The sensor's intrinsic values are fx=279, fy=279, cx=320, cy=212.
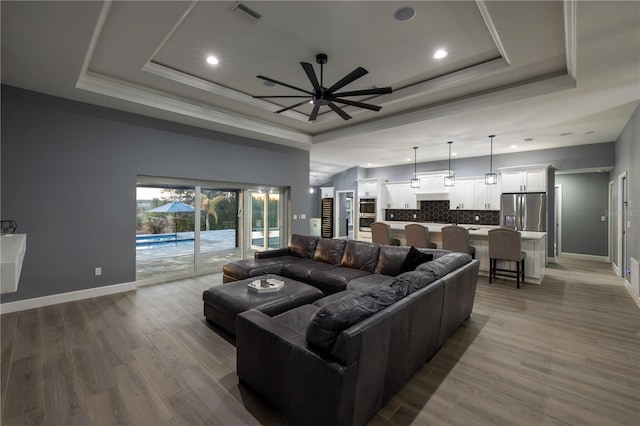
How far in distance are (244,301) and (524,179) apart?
750 centimetres

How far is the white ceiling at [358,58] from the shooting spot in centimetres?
258

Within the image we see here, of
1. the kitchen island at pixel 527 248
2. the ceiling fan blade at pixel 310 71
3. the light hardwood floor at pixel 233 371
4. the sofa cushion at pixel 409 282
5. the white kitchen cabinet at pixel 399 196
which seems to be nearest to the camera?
the light hardwood floor at pixel 233 371

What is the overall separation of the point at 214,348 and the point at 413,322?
1984 millimetres

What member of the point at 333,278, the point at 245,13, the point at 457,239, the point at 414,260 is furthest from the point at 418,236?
the point at 245,13

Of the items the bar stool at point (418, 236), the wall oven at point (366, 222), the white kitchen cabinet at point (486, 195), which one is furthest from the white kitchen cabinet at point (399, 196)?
the bar stool at point (418, 236)

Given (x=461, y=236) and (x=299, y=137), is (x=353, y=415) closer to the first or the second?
(x=461, y=236)

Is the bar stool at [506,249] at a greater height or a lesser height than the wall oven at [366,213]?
lesser

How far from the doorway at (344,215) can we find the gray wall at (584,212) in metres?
6.74

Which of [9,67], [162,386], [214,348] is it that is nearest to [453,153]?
[214,348]

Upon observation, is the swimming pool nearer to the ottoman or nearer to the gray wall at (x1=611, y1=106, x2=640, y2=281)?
the ottoman

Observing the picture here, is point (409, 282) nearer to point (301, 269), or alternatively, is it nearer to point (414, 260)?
point (414, 260)

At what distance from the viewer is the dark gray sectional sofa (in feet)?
5.29

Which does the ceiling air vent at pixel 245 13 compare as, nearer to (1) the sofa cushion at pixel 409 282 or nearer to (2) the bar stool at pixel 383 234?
(1) the sofa cushion at pixel 409 282

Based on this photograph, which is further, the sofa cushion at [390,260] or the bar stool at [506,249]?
the bar stool at [506,249]
